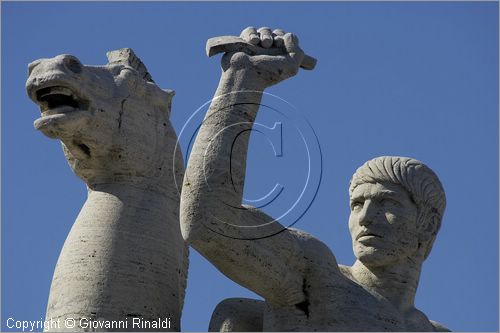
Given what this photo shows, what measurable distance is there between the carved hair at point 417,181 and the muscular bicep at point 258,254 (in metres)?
1.11

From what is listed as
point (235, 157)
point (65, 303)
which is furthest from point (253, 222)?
point (65, 303)

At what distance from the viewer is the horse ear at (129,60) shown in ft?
72.8

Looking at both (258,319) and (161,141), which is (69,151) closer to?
(161,141)

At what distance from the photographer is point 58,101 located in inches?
844

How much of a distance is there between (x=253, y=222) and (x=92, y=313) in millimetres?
1745

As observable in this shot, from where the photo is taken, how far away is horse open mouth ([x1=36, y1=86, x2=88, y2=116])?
21.3 metres

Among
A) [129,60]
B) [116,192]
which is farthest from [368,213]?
[129,60]

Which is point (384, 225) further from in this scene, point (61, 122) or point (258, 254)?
point (61, 122)

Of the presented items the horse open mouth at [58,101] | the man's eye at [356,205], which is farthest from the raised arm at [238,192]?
the horse open mouth at [58,101]

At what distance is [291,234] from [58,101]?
2726 mm

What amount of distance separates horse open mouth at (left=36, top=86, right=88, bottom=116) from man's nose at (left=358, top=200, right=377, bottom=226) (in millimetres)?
2919

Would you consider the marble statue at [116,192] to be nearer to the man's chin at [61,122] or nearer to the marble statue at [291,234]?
the man's chin at [61,122]

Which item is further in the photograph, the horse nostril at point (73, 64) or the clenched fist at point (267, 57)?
the horse nostril at point (73, 64)

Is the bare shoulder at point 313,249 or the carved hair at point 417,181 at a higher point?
the carved hair at point 417,181
